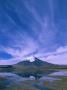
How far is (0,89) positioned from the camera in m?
40.2

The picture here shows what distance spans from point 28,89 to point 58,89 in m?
7.09

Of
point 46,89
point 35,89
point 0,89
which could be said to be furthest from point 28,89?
point 0,89

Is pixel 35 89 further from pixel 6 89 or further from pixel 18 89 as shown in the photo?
pixel 6 89

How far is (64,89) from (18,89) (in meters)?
10.8

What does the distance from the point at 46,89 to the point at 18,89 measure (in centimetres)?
669

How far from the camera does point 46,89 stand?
3994 cm

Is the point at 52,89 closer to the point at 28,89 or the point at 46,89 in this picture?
the point at 46,89

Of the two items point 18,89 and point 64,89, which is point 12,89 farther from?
point 64,89

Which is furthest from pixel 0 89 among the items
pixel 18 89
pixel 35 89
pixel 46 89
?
pixel 46 89

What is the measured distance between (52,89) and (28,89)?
5695 mm

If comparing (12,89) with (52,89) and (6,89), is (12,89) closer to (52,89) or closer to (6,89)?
(6,89)

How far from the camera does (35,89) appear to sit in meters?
39.5

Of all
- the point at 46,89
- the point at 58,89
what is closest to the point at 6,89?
the point at 46,89

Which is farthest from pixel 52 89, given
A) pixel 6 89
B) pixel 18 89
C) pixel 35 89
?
pixel 6 89
